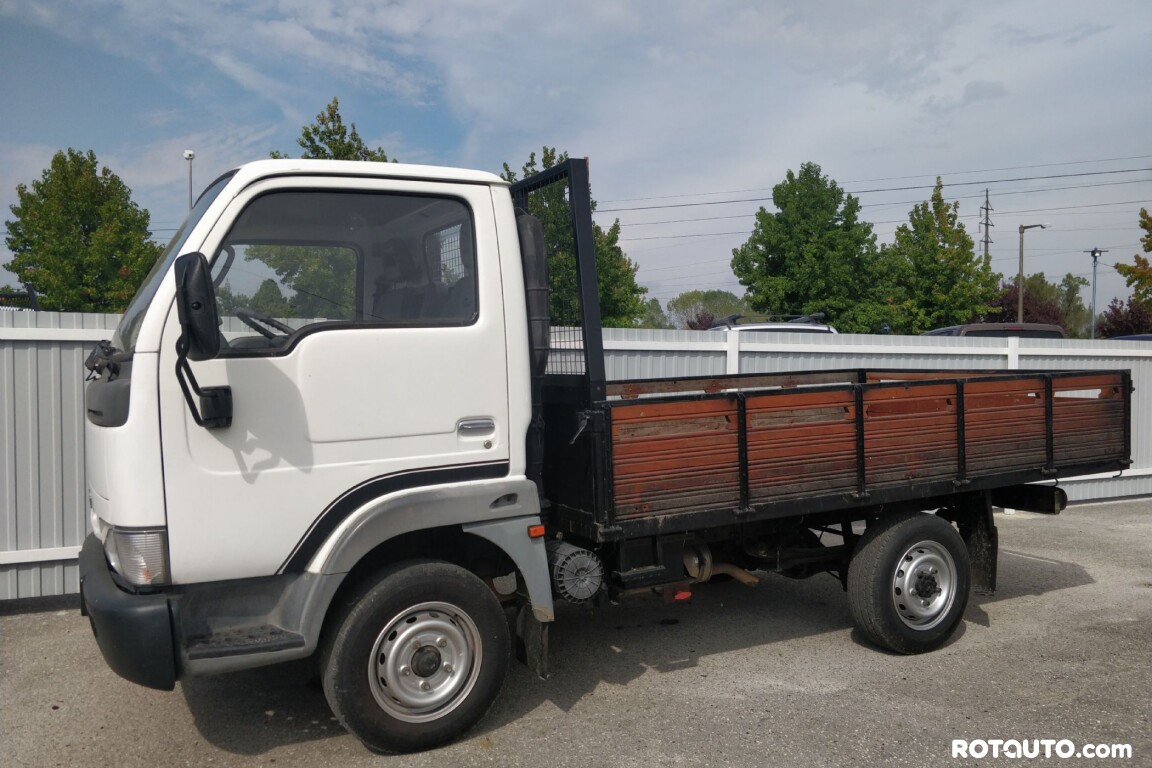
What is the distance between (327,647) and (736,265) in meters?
26.9

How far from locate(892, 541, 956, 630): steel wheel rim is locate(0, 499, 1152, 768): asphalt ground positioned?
0.25m

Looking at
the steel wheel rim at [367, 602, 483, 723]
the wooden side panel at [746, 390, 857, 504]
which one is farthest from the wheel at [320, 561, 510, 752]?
the wooden side panel at [746, 390, 857, 504]

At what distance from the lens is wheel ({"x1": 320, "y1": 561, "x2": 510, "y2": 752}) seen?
3.94 meters

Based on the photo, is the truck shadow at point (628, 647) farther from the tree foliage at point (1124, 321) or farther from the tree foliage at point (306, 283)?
the tree foliage at point (1124, 321)

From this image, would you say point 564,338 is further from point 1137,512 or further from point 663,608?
point 1137,512

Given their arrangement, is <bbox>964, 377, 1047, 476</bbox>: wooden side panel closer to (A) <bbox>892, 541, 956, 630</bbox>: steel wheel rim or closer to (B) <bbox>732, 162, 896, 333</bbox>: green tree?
(A) <bbox>892, 541, 956, 630</bbox>: steel wheel rim

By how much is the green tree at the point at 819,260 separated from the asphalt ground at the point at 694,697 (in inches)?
854

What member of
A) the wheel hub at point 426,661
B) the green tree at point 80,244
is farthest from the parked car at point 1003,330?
the green tree at point 80,244

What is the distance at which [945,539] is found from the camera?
5.60 meters

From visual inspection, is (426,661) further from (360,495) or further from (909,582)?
(909,582)

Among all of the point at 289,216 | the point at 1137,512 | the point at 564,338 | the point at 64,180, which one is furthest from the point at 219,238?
the point at 64,180

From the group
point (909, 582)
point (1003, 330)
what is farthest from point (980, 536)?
point (1003, 330)

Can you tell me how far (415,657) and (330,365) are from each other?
1.36m

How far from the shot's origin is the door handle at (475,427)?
4160mm
